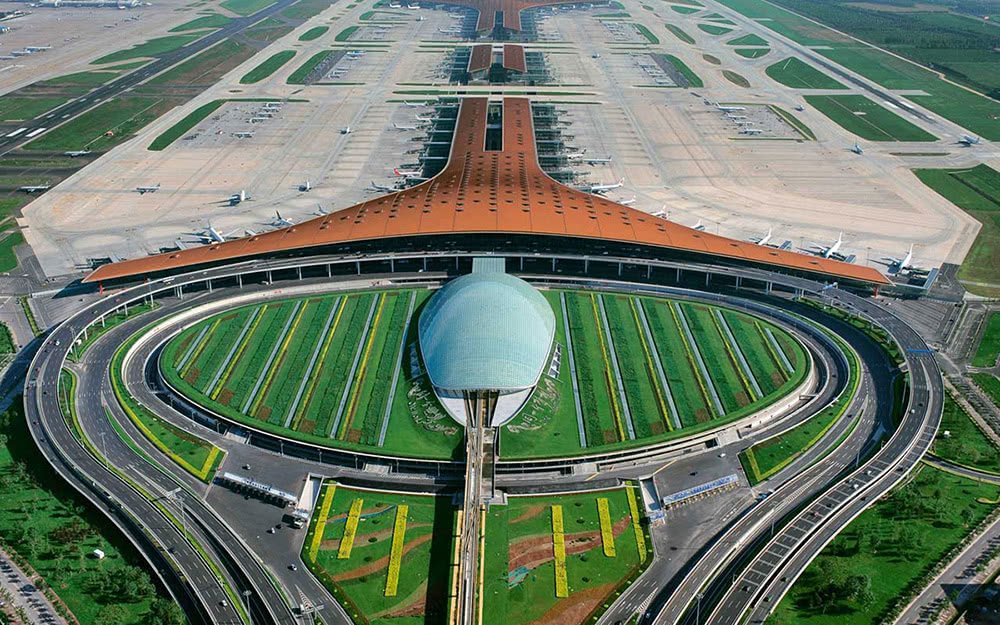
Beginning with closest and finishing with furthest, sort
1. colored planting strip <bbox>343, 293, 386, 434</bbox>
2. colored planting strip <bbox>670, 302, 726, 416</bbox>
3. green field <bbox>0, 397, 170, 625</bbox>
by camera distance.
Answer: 1. green field <bbox>0, 397, 170, 625</bbox>
2. colored planting strip <bbox>343, 293, 386, 434</bbox>
3. colored planting strip <bbox>670, 302, 726, 416</bbox>

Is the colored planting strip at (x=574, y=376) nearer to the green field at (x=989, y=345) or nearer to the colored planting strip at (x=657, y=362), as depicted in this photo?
the colored planting strip at (x=657, y=362)

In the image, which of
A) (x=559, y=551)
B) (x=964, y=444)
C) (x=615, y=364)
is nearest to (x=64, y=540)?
(x=559, y=551)

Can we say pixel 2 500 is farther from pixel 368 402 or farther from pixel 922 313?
pixel 922 313

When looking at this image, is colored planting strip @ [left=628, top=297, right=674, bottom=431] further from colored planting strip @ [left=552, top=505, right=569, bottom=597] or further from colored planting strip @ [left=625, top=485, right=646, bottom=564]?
colored planting strip @ [left=552, top=505, right=569, bottom=597]

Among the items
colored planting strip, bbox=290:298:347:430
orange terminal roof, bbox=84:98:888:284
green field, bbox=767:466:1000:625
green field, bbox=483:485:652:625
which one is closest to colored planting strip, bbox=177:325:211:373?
orange terminal roof, bbox=84:98:888:284

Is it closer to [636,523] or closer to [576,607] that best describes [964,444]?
[636,523]
